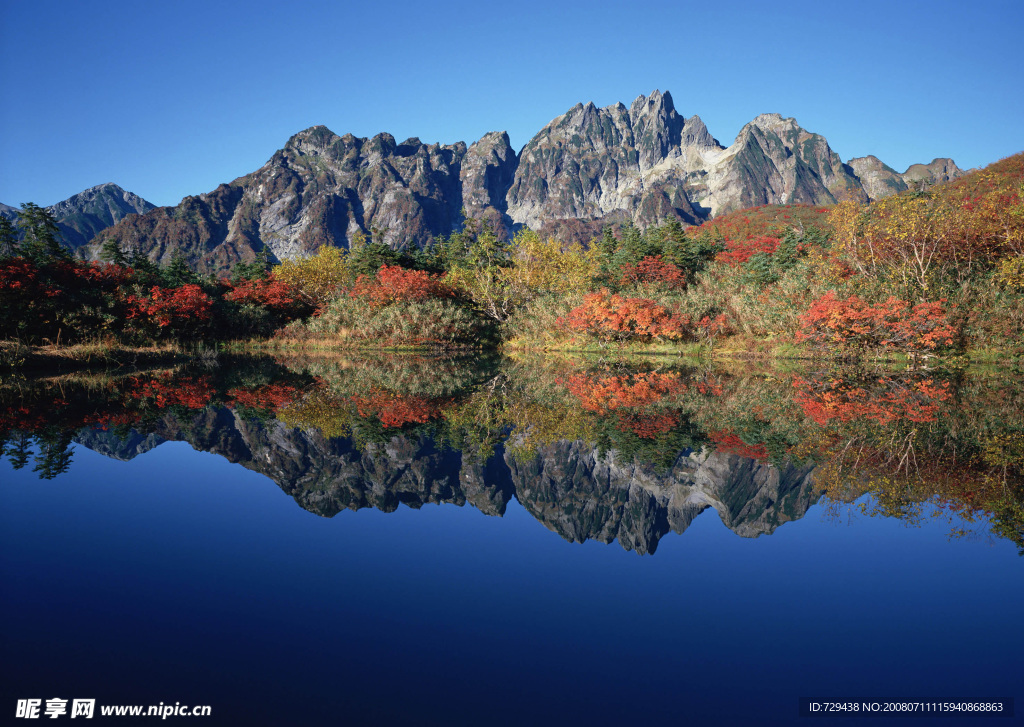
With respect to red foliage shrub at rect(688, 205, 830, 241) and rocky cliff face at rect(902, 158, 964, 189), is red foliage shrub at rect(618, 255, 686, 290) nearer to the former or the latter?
red foliage shrub at rect(688, 205, 830, 241)

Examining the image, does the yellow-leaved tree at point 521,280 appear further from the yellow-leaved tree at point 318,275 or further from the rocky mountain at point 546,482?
the rocky mountain at point 546,482

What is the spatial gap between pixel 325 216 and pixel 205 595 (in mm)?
199308

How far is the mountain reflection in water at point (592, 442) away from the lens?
629 centimetres

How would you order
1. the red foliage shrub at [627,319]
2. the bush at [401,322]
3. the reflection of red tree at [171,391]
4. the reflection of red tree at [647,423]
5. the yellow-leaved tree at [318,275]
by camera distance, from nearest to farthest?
the reflection of red tree at [647,423]
the reflection of red tree at [171,391]
the red foliage shrub at [627,319]
the bush at [401,322]
the yellow-leaved tree at [318,275]

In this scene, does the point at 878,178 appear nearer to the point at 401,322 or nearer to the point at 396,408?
the point at 401,322

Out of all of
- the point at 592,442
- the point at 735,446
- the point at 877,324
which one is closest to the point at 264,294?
the point at 592,442

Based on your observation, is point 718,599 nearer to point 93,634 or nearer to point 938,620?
point 938,620

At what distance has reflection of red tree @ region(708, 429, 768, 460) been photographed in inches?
326

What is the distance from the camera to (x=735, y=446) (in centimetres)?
883

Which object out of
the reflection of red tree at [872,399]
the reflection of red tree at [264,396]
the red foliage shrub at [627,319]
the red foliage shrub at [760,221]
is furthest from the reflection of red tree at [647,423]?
the red foliage shrub at [760,221]

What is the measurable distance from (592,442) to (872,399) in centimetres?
878

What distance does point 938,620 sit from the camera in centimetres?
391

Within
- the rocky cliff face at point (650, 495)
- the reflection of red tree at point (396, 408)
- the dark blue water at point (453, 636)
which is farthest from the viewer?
the reflection of red tree at point (396, 408)

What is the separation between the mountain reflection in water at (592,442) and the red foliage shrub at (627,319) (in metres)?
12.2
